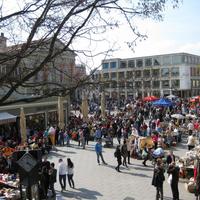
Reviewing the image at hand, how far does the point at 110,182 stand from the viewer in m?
16.5

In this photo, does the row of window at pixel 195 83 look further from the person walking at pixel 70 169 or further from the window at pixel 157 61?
the person walking at pixel 70 169

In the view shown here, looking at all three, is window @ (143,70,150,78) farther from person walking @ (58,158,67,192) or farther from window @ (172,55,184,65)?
person walking @ (58,158,67,192)

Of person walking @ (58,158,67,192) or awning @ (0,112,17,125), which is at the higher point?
awning @ (0,112,17,125)

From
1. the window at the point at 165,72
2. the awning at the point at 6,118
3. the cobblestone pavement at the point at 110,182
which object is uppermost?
the window at the point at 165,72

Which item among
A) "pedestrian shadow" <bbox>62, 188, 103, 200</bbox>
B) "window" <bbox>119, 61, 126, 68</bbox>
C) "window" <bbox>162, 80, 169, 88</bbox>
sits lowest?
"pedestrian shadow" <bbox>62, 188, 103, 200</bbox>

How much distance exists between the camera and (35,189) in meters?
11.6

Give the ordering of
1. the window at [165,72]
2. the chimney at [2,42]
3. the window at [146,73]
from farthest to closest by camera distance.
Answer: the window at [165,72] < the window at [146,73] < the chimney at [2,42]


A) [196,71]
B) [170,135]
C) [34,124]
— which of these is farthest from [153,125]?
[196,71]

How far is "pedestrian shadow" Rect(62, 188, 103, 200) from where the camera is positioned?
14602 mm

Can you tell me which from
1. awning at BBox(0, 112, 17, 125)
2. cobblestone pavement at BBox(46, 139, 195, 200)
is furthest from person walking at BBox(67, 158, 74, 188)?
awning at BBox(0, 112, 17, 125)

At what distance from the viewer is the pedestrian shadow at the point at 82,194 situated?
47.9 feet

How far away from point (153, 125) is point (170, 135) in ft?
17.0

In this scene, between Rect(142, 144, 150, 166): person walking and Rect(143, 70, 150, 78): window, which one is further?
Rect(143, 70, 150, 78): window

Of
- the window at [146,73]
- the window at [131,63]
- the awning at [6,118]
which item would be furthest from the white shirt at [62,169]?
the window at [131,63]
